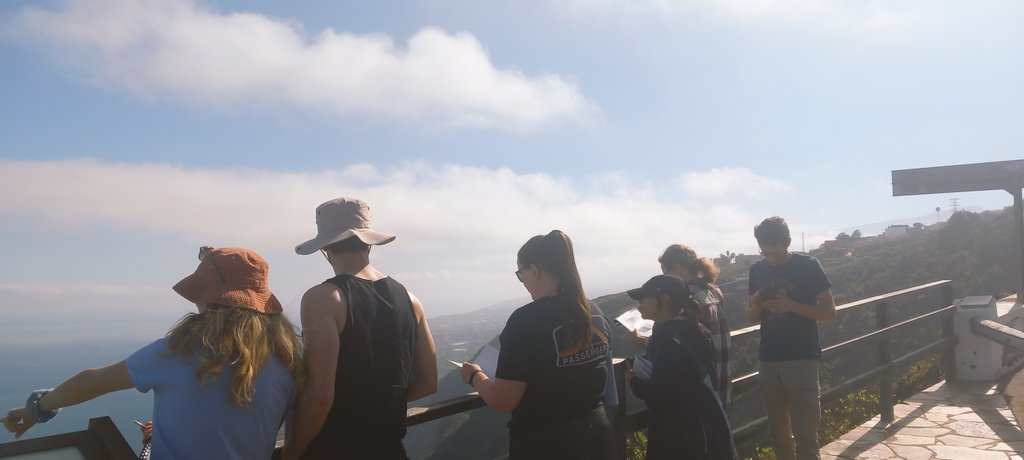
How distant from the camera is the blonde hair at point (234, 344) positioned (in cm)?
165

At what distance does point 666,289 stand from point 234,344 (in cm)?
172

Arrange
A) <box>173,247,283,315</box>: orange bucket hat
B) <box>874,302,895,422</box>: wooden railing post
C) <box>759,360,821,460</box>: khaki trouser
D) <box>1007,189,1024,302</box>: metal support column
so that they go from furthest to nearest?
<box>1007,189,1024,302</box>: metal support column < <box>874,302,895,422</box>: wooden railing post < <box>759,360,821,460</box>: khaki trouser < <box>173,247,283,315</box>: orange bucket hat

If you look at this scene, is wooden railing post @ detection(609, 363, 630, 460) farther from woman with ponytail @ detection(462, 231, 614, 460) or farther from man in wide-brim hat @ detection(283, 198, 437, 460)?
man in wide-brim hat @ detection(283, 198, 437, 460)

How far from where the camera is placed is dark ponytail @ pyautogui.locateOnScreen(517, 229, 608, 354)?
2299 mm

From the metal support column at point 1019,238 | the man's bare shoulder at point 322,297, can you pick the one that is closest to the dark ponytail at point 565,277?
the man's bare shoulder at point 322,297

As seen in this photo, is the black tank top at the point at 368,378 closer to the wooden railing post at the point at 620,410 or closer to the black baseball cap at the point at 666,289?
the black baseball cap at the point at 666,289

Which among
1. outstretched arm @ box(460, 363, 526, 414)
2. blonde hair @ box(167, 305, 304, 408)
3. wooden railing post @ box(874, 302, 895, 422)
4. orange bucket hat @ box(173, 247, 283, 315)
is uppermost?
orange bucket hat @ box(173, 247, 283, 315)

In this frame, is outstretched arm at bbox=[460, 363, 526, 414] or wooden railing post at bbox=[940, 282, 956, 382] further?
wooden railing post at bbox=[940, 282, 956, 382]

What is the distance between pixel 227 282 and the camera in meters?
1.81

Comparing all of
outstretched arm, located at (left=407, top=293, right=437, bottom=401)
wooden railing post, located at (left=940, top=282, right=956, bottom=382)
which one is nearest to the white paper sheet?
outstretched arm, located at (left=407, top=293, right=437, bottom=401)

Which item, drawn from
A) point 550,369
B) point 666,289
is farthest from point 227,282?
point 666,289

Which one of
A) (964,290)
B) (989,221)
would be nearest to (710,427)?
(964,290)

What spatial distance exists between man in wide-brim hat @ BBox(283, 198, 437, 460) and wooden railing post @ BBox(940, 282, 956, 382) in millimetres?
6952

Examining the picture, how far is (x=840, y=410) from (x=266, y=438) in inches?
252
